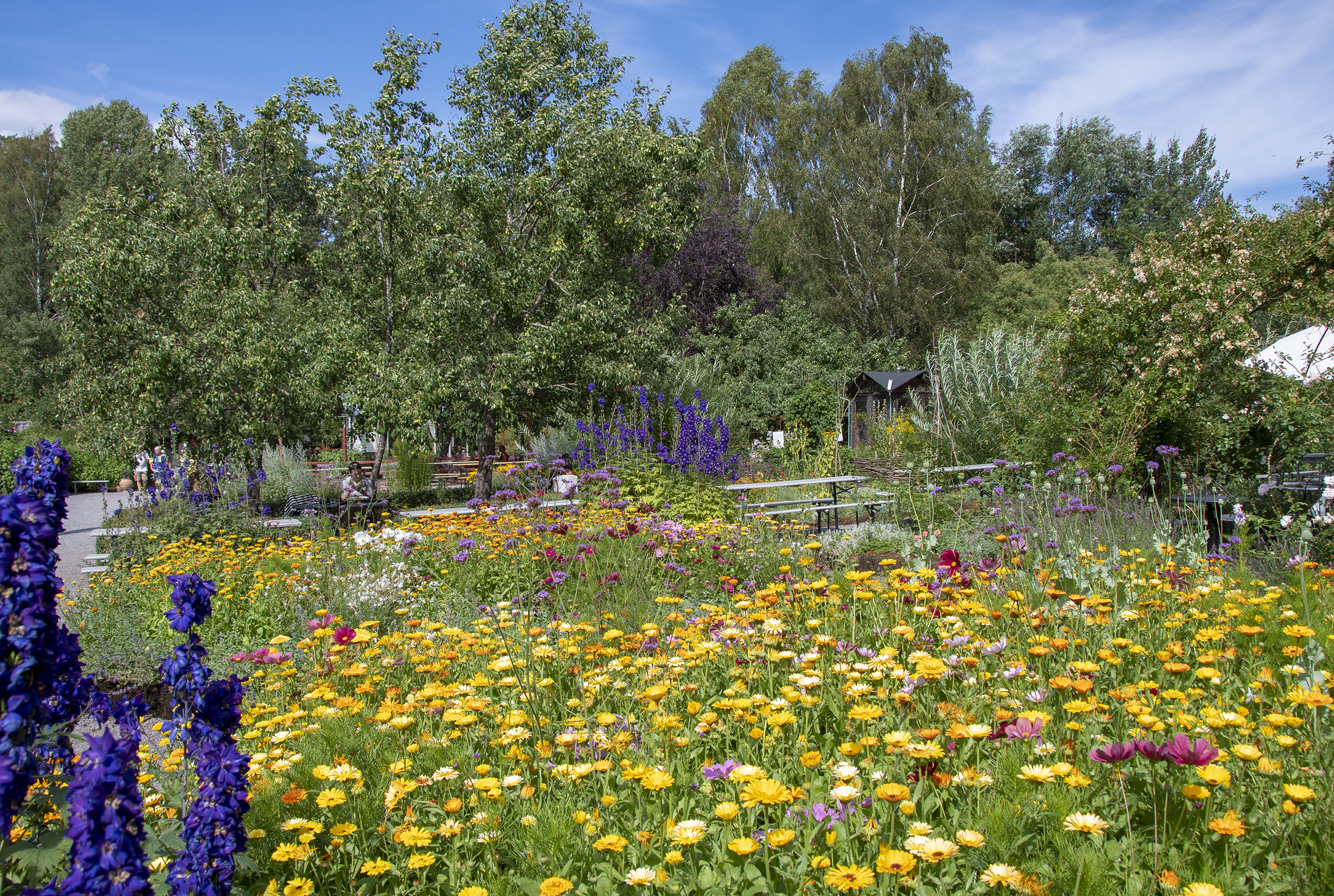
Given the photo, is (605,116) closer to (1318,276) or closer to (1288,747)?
(1318,276)

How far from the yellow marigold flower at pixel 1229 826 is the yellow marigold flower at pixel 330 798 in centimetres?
173

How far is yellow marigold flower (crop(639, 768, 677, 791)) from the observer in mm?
1615

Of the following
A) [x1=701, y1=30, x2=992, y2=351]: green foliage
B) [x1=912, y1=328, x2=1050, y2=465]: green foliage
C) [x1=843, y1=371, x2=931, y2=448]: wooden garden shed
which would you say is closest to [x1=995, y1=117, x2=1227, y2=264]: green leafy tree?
[x1=701, y1=30, x2=992, y2=351]: green foliage

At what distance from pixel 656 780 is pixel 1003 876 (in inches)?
26.0

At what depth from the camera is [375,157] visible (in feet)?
41.2

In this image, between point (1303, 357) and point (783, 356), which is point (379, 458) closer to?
point (1303, 357)

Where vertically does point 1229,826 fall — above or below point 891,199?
below

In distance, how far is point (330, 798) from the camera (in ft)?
5.72

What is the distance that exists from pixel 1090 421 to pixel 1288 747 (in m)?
6.89

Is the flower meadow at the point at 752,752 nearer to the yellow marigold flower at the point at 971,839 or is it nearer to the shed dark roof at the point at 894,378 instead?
the yellow marigold flower at the point at 971,839

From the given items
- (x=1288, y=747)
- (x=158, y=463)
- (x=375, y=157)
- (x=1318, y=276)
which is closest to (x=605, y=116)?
(x=375, y=157)

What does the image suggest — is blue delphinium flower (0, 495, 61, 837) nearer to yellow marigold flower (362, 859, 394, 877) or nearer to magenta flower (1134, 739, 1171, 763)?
yellow marigold flower (362, 859, 394, 877)

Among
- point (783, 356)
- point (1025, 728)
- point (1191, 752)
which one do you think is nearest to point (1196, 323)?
point (1025, 728)

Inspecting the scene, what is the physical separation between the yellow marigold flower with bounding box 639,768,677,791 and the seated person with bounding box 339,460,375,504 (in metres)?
9.20
